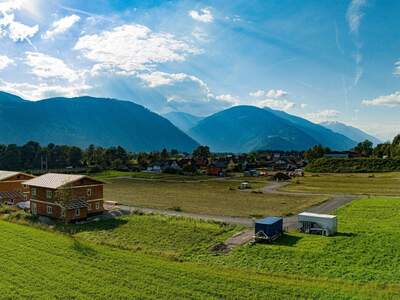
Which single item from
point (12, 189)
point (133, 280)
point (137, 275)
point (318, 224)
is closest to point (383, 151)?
point (318, 224)

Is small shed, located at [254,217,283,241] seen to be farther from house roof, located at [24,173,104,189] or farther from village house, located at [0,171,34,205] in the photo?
village house, located at [0,171,34,205]

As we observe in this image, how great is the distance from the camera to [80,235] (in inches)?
1238

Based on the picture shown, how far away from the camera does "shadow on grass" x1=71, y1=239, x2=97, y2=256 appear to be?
24.8 metres

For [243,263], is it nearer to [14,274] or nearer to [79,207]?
[14,274]

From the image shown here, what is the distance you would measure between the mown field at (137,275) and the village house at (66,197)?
8.66m

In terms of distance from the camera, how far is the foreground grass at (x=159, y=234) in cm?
2698

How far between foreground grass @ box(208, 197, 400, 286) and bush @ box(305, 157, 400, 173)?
66469mm

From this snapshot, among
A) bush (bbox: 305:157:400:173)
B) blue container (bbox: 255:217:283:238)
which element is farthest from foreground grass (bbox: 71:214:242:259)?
bush (bbox: 305:157:400:173)

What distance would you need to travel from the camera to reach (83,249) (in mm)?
25844

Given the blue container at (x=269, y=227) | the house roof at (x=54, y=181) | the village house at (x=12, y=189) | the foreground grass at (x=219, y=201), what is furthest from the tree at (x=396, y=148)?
the village house at (x=12, y=189)

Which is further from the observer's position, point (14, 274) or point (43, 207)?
point (43, 207)

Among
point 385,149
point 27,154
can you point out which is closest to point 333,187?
point 385,149

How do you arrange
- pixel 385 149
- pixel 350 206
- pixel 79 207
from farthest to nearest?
pixel 385 149
pixel 350 206
pixel 79 207

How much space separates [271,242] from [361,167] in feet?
254
